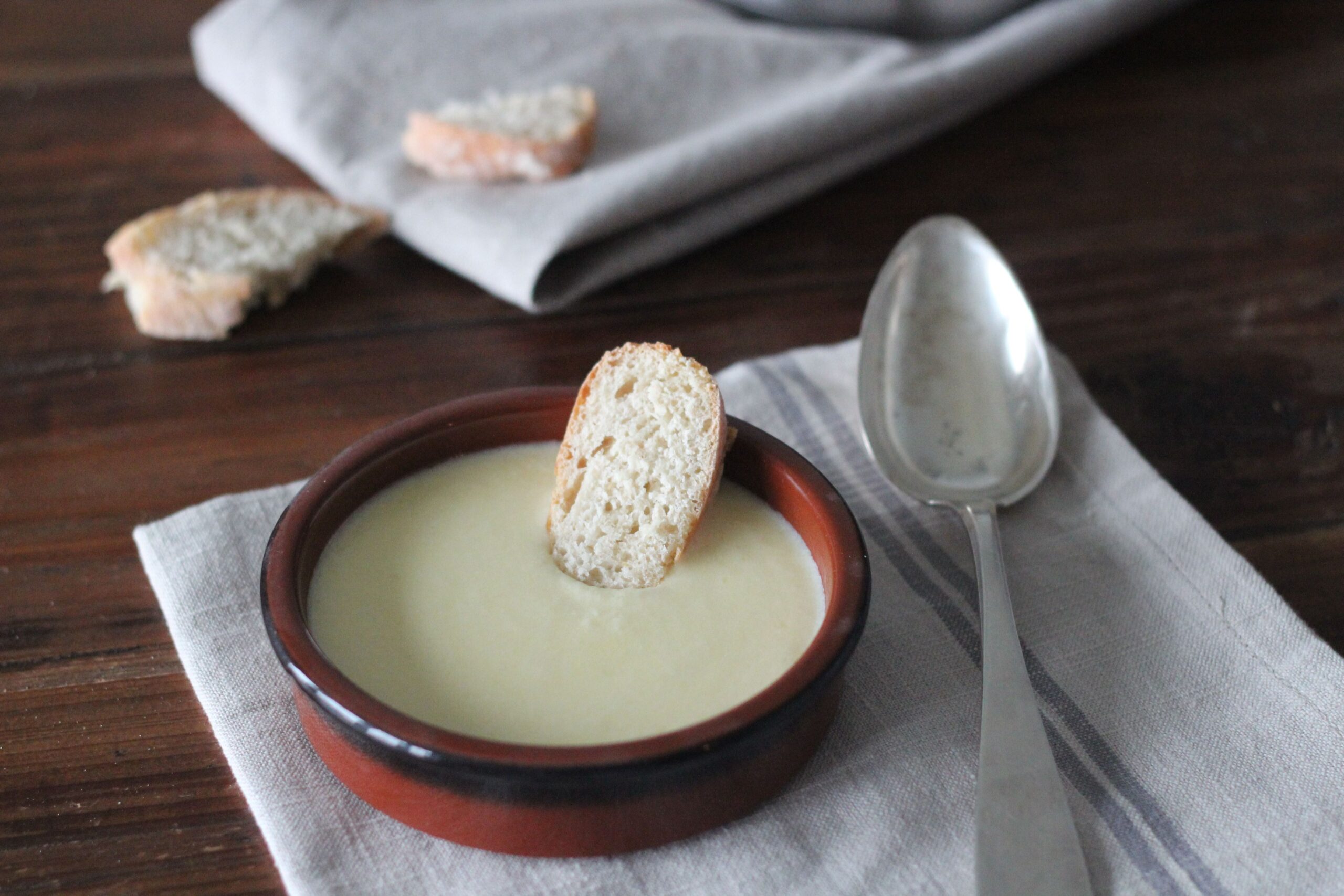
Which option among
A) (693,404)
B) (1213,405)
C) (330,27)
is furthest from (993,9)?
(693,404)

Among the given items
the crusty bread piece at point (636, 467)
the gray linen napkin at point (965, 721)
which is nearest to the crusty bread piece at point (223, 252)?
the gray linen napkin at point (965, 721)

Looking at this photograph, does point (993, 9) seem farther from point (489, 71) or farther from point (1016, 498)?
point (1016, 498)

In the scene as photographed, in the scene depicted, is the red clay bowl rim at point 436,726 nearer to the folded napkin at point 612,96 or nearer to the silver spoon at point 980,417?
the silver spoon at point 980,417

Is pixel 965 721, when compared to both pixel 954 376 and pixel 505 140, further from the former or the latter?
pixel 505 140

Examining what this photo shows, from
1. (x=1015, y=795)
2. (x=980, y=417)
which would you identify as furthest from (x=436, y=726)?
(x=980, y=417)

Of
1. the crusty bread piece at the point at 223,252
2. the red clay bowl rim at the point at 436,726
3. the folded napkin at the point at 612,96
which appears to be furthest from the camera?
the folded napkin at the point at 612,96

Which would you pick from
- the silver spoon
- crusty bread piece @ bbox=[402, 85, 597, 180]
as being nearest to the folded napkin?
crusty bread piece @ bbox=[402, 85, 597, 180]
